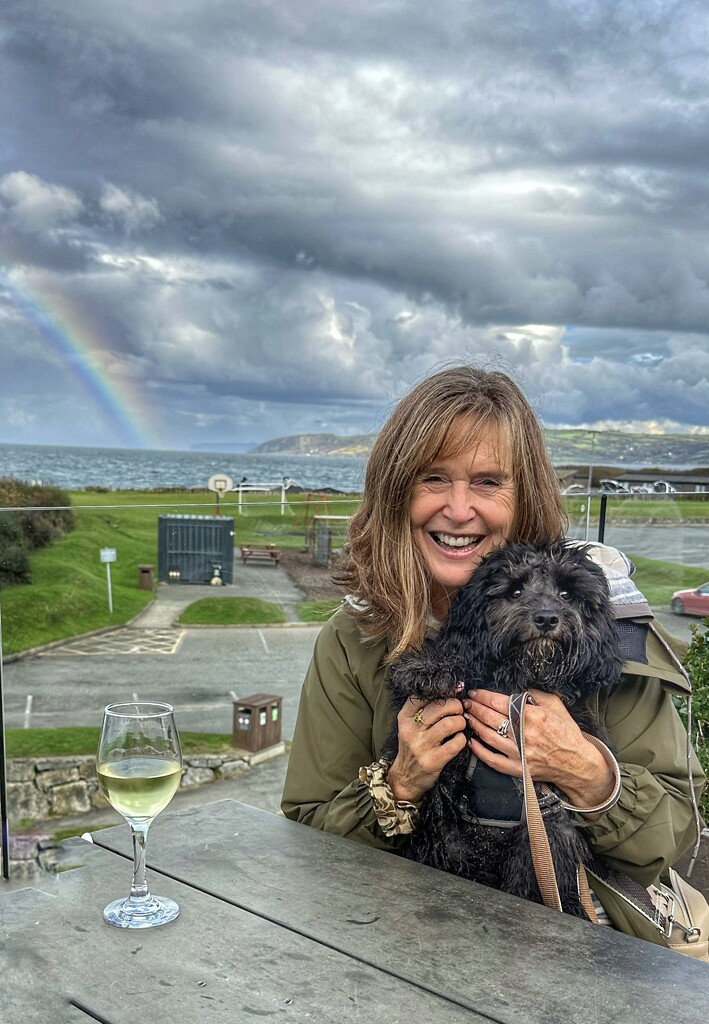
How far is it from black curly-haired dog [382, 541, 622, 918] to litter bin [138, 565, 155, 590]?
2.89 metres

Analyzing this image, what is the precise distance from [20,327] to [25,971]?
77.2 meters

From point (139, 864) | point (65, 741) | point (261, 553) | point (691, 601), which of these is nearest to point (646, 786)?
point (139, 864)

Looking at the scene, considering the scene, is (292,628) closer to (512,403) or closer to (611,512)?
(611,512)

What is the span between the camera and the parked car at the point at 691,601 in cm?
342

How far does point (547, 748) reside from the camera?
154cm

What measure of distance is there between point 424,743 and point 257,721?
6183mm

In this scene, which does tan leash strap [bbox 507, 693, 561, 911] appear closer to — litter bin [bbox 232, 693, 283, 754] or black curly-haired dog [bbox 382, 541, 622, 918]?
black curly-haired dog [bbox 382, 541, 622, 918]

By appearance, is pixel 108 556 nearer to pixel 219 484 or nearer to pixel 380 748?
pixel 219 484

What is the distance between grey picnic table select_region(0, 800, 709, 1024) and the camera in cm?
98

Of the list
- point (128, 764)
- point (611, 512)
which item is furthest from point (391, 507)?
point (611, 512)

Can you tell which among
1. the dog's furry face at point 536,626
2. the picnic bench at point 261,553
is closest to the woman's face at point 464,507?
the dog's furry face at point 536,626

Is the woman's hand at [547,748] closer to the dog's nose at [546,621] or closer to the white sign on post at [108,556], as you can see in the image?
the dog's nose at [546,621]

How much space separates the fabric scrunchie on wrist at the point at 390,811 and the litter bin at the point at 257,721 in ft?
17.3

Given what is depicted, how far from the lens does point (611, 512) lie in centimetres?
400
